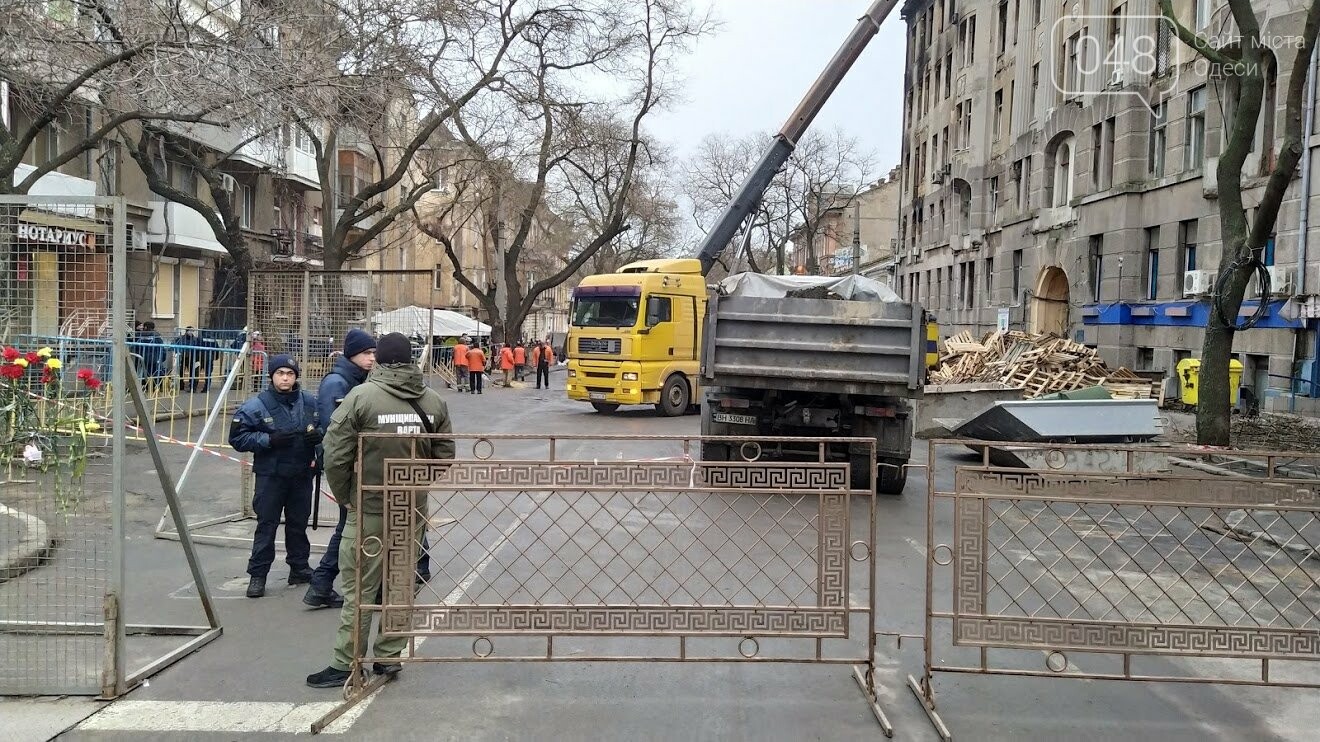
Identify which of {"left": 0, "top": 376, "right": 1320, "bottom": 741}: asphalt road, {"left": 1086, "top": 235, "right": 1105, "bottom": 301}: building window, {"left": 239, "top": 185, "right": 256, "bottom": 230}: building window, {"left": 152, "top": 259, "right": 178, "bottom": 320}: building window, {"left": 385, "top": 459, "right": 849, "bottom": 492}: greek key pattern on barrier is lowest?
{"left": 0, "top": 376, "right": 1320, "bottom": 741}: asphalt road

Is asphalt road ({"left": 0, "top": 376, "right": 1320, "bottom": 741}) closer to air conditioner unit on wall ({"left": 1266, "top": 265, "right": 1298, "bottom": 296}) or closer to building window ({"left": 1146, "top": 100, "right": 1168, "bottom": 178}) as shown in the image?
air conditioner unit on wall ({"left": 1266, "top": 265, "right": 1298, "bottom": 296})

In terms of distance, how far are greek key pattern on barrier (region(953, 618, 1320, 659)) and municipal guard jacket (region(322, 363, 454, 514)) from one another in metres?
2.80

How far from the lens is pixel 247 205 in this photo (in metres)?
34.1

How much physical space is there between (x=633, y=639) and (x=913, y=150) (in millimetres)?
46181

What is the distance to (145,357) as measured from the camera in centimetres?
1373

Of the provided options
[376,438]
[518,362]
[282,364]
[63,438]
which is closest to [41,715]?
[376,438]

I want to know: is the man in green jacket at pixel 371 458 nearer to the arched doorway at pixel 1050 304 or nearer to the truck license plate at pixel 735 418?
the truck license plate at pixel 735 418

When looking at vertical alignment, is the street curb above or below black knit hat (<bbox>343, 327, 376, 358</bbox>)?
below

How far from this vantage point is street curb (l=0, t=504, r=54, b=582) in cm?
628

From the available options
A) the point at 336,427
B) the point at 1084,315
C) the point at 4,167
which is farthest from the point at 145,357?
the point at 1084,315

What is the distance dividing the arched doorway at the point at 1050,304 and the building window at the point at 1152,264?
572 cm

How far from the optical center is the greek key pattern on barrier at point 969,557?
4.42 metres

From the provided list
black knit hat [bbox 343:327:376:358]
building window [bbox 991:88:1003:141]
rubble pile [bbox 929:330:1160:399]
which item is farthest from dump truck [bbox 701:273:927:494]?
building window [bbox 991:88:1003:141]

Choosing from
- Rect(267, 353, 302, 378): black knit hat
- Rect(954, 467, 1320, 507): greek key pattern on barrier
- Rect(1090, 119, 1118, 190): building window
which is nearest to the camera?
Rect(954, 467, 1320, 507): greek key pattern on barrier
